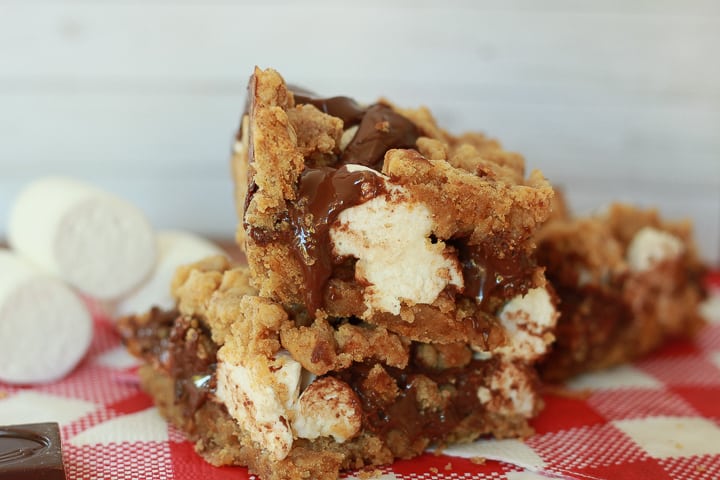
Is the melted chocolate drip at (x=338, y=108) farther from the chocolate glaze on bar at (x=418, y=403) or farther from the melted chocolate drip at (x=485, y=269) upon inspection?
the chocolate glaze on bar at (x=418, y=403)

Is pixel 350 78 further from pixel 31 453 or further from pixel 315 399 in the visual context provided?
pixel 31 453

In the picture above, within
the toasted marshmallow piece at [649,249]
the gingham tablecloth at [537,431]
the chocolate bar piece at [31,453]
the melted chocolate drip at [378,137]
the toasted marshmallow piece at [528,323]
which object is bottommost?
the gingham tablecloth at [537,431]

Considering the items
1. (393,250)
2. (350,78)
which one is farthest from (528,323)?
(350,78)

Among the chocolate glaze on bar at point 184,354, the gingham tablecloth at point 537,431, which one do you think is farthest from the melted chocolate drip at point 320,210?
the gingham tablecloth at point 537,431

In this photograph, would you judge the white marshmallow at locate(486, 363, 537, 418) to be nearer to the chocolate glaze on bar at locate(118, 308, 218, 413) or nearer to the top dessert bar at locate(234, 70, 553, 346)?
the top dessert bar at locate(234, 70, 553, 346)

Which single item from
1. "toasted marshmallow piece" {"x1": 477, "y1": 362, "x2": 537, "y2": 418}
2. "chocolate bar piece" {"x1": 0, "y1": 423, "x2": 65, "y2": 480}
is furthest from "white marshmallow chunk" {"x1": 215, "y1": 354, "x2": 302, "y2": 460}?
"toasted marshmallow piece" {"x1": 477, "y1": 362, "x2": 537, "y2": 418}

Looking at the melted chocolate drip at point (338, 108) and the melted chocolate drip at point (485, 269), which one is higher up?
the melted chocolate drip at point (338, 108)
